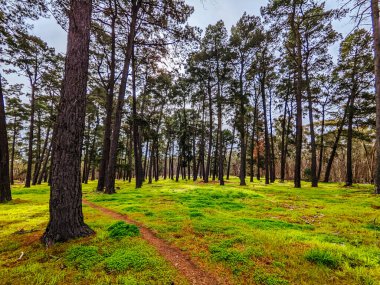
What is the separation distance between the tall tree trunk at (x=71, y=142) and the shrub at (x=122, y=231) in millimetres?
545

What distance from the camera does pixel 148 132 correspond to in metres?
23.8

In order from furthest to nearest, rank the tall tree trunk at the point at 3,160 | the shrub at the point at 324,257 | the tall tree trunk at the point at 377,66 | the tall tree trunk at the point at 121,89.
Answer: the tall tree trunk at the point at 121,89 → the tall tree trunk at the point at 377,66 → the tall tree trunk at the point at 3,160 → the shrub at the point at 324,257

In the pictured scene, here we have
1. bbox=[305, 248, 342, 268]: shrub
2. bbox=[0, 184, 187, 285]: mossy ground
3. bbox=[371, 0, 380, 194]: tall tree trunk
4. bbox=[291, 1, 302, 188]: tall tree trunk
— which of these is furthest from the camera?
bbox=[291, 1, 302, 188]: tall tree trunk

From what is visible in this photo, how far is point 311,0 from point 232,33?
659 centimetres

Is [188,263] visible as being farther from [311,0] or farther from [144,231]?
[311,0]

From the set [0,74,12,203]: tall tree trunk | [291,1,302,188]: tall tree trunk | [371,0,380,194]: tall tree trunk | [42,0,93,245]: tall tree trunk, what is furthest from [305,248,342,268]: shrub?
[291,1,302,188]: tall tree trunk

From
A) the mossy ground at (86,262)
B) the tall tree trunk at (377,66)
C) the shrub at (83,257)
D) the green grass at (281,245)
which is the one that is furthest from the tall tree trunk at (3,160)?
the tall tree trunk at (377,66)

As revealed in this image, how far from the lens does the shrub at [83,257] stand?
3.09 meters

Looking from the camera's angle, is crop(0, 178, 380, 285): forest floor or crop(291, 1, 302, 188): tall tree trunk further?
crop(291, 1, 302, 188): tall tree trunk

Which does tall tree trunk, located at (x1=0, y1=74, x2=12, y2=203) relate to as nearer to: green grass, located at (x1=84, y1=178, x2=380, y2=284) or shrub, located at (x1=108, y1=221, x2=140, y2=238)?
green grass, located at (x1=84, y1=178, x2=380, y2=284)

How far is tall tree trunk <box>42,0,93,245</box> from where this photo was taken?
406 centimetres

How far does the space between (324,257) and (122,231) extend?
3.93m

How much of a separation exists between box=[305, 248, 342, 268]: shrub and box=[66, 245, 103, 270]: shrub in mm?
3566

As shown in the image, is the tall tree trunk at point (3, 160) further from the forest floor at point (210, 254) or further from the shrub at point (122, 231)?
the shrub at point (122, 231)
